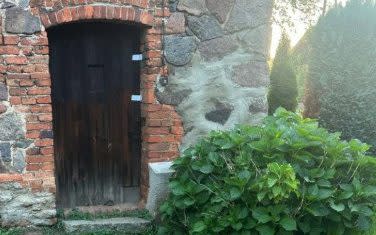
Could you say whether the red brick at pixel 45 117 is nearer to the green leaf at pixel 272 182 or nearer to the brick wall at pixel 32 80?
the brick wall at pixel 32 80

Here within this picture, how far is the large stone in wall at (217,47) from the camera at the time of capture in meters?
4.27

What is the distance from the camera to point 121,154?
4473 mm

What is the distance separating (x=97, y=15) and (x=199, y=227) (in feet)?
6.69

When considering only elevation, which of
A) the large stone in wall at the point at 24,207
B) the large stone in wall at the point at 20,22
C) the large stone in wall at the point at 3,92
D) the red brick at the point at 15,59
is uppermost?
the large stone in wall at the point at 20,22

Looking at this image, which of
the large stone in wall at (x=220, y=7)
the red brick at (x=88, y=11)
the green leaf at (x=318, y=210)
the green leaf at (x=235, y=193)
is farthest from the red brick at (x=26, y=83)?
the green leaf at (x=318, y=210)

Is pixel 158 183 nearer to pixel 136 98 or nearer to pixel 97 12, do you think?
pixel 136 98

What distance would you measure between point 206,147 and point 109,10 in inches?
59.5

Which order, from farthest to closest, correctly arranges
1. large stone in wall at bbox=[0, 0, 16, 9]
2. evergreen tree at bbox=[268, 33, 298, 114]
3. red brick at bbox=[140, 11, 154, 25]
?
evergreen tree at bbox=[268, 33, 298, 114], red brick at bbox=[140, 11, 154, 25], large stone in wall at bbox=[0, 0, 16, 9]

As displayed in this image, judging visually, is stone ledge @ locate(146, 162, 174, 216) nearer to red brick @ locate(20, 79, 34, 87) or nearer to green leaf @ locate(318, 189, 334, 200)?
red brick @ locate(20, 79, 34, 87)

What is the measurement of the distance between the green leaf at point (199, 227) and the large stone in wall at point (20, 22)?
2123 millimetres

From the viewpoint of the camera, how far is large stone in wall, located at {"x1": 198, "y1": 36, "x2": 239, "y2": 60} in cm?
427

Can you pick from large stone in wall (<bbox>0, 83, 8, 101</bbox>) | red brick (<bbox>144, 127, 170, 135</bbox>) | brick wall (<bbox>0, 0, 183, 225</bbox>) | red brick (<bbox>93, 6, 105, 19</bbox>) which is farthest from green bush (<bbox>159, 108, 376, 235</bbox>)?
large stone in wall (<bbox>0, 83, 8, 101</bbox>)

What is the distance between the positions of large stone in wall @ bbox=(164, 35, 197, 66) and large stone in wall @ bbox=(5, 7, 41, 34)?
115cm

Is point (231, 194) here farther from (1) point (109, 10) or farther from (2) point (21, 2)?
(2) point (21, 2)
